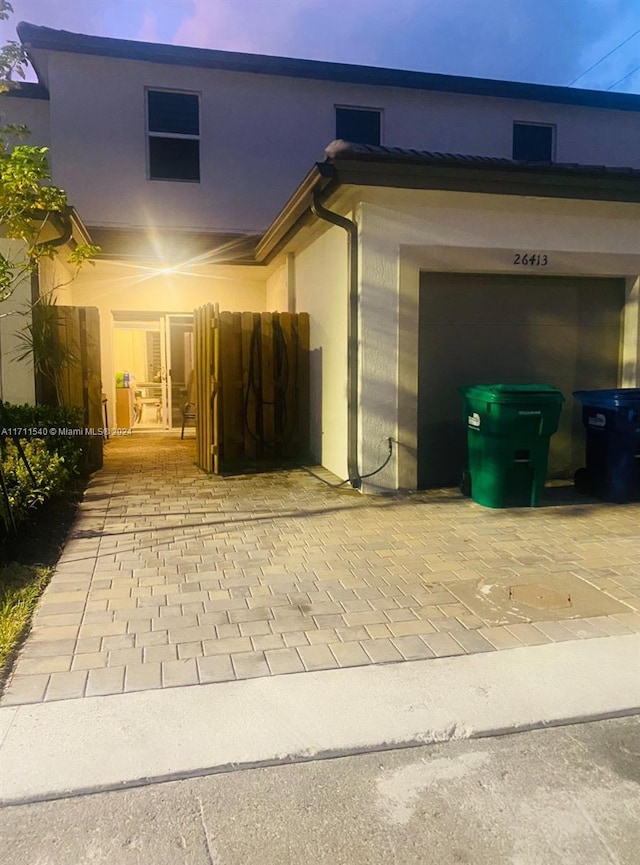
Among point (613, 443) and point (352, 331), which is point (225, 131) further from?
point (613, 443)

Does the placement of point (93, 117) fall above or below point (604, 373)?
above

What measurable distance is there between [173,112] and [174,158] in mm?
861

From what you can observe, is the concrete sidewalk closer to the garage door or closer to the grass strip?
the grass strip

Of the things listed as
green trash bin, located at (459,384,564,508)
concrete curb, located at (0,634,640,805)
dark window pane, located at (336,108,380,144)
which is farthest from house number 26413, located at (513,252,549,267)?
dark window pane, located at (336,108,380,144)

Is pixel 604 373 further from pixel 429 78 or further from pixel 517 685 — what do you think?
pixel 429 78

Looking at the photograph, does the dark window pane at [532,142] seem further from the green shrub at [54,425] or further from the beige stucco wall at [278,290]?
the green shrub at [54,425]

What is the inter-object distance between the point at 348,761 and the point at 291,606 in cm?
162

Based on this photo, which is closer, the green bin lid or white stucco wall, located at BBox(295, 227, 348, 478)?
the green bin lid

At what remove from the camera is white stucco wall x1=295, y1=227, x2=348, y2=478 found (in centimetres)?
807

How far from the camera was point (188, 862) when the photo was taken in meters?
2.29

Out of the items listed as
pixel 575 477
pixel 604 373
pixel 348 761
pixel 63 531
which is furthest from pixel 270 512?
pixel 604 373

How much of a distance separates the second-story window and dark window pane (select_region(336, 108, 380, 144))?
287 cm

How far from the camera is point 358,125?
13.9 metres

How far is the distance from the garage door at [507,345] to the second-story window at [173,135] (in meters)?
7.37
